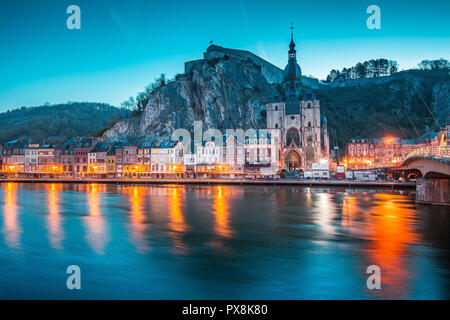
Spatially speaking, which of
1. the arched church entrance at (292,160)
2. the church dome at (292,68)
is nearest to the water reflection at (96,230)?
the arched church entrance at (292,160)

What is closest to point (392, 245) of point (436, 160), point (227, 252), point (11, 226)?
point (436, 160)

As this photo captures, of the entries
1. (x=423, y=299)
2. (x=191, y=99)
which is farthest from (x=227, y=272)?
(x=191, y=99)

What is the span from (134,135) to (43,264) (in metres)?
97.1

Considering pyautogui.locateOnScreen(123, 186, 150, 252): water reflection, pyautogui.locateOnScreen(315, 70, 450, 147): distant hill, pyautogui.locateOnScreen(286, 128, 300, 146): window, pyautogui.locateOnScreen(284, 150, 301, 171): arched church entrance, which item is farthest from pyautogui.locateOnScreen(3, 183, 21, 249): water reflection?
pyautogui.locateOnScreen(315, 70, 450, 147): distant hill

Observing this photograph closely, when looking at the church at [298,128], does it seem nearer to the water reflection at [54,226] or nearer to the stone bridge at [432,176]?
the stone bridge at [432,176]

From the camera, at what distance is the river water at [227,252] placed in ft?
49.6

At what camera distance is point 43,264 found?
19.2 m

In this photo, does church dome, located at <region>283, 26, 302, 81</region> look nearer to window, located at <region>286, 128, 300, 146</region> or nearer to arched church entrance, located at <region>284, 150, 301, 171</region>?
window, located at <region>286, 128, 300, 146</region>

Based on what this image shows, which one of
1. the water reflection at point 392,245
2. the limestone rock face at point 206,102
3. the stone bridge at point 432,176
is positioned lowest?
the water reflection at point 392,245

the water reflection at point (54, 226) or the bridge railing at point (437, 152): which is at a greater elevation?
the bridge railing at point (437, 152)

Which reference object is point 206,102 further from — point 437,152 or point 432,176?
point 437,152

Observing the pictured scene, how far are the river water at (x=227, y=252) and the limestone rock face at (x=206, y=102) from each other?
71.6 m
